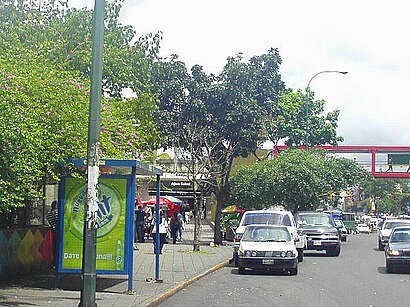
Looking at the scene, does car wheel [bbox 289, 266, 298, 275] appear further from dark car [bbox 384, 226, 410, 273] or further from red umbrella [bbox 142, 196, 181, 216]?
red umbrella [bbox 142, 196, 181, 216]

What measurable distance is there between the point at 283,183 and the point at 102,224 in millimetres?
29062

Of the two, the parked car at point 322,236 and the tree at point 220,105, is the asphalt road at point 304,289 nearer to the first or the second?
the parked car at point 322,236

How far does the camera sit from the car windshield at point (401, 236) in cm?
2280

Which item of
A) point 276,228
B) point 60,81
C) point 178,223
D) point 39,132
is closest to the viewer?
point 39,132

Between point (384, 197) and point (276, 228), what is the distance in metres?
102

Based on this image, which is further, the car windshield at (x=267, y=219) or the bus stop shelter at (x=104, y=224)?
the car windshield at (x=267, y=219)

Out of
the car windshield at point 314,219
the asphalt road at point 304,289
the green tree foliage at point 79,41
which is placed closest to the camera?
the asphalt road at point 304,289

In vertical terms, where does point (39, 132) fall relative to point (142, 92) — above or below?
below

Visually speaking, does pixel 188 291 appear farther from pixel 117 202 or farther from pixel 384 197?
pixel 384 197

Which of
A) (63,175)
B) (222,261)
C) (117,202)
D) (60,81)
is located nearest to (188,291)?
(117,202)

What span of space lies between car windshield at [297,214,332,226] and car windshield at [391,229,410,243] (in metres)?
8.29

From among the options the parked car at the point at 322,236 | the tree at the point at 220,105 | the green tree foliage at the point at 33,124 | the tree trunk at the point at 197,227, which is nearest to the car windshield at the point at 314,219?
the parked car at the point at 322,236

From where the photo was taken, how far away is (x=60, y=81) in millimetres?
14586

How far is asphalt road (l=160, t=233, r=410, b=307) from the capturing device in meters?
14.9
